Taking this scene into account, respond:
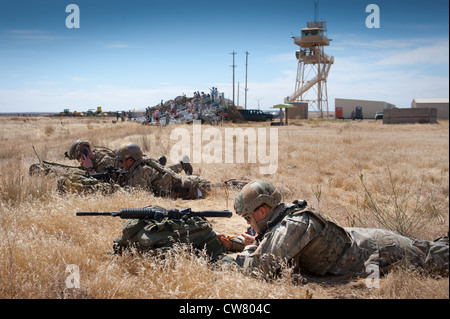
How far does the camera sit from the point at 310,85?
46.8m

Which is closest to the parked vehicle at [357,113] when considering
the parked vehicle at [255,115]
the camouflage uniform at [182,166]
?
the parked vehicle at [255,115]

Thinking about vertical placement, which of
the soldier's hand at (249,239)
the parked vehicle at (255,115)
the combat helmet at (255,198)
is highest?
the parked vehicle at (255,115)

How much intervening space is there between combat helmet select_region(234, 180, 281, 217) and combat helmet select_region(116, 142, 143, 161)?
3.90 m

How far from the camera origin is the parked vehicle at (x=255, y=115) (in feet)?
133

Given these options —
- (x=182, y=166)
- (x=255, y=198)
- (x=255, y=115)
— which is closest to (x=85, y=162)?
(x=182, y=166)

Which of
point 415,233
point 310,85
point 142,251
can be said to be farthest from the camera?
point 310,85

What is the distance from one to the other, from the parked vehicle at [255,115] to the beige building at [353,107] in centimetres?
2011

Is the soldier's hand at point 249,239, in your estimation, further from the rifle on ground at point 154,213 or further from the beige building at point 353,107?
the beige building at point 353,107

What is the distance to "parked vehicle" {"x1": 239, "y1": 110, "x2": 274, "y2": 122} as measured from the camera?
40469 mm
